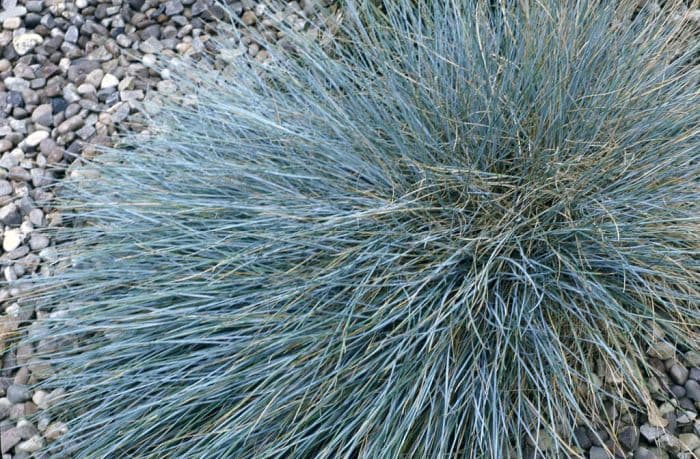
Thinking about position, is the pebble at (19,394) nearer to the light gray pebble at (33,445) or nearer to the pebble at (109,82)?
the light gray pebble at (33,445)

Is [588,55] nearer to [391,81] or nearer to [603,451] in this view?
[391,81]

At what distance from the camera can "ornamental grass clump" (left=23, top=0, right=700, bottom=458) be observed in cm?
198

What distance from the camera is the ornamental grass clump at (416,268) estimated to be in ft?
6.48

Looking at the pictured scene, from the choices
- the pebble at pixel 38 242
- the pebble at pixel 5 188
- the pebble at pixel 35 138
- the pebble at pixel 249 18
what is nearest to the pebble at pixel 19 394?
the pebble at pixel 38 242

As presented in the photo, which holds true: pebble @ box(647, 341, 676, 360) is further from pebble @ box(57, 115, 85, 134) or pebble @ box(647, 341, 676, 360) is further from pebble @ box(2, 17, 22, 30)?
pebble @ box(2, 17, 22, 30)

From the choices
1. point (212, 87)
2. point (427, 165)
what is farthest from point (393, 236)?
point (212, 87)

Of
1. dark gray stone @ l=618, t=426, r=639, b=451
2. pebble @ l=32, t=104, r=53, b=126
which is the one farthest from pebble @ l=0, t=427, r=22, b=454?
dark gray stone @ l=618, t=426, r=639, b=451

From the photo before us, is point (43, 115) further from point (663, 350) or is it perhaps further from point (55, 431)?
point (663, 350)

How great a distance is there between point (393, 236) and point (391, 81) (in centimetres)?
54

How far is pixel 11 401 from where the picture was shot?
2385 mm

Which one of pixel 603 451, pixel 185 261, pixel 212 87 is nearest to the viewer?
pixel 603 451

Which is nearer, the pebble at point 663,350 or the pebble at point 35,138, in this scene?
the pebble at point 663,350

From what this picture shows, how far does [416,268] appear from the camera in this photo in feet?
7.05

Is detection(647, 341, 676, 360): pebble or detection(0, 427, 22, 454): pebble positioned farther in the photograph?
detection(0, 427, 22, 454): pebble
